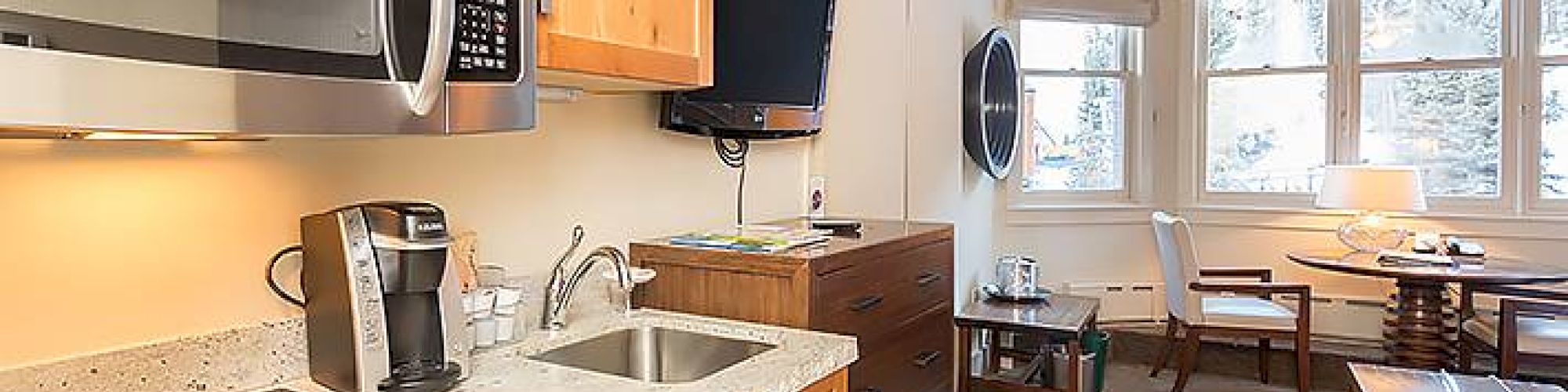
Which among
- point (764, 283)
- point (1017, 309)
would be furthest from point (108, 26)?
point (1017, 309)

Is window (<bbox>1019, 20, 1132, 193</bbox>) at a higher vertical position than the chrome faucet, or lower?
higher

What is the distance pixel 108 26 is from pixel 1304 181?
5.35 metres

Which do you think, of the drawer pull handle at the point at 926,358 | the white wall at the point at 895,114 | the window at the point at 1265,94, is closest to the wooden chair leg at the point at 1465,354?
the window at the point at 1265,94

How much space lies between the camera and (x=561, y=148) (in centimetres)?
207

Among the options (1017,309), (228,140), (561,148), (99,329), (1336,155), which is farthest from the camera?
(1336,155)

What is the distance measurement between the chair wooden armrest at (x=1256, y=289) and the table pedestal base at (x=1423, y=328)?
401 mm

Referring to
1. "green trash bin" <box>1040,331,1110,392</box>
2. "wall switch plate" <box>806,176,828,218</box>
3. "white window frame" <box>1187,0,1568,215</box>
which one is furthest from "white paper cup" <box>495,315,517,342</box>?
"white window frame" <box>1187,0,1568,215</box>

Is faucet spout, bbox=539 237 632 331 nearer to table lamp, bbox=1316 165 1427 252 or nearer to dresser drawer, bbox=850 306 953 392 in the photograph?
dresser drawer, bbox=850 306 953 392

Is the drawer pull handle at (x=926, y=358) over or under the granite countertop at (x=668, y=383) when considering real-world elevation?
under

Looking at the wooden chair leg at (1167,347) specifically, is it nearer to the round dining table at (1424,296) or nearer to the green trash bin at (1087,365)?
the round dining table at (1424,296)

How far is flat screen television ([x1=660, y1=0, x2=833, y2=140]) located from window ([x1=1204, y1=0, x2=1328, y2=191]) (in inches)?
129

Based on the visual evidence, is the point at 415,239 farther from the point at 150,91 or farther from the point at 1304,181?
the point at 1304,181

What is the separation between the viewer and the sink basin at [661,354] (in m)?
1.97

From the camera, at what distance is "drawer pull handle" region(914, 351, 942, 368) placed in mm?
2629
